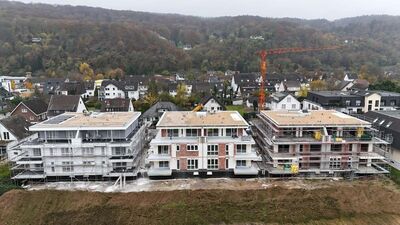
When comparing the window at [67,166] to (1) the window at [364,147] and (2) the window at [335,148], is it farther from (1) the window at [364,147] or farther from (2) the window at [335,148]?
(1) the window at [364,147]

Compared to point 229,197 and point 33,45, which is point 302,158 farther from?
point 33,45

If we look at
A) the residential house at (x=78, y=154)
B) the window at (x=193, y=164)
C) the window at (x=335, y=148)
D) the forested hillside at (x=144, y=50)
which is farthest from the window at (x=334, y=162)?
the forested hillside at (x=144, y=50)

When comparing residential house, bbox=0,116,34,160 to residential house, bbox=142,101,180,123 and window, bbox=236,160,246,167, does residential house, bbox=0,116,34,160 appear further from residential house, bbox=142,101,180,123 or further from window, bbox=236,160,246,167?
window, bbox=236,160,246,167

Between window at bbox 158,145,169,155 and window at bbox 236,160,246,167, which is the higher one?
window at bbox 158,145,169,155

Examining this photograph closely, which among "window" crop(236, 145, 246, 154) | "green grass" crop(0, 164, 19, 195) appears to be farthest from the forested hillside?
"window" crop(236, 145, 246, 154)

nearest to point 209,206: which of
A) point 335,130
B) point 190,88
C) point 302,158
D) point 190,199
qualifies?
point 190,199
